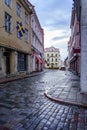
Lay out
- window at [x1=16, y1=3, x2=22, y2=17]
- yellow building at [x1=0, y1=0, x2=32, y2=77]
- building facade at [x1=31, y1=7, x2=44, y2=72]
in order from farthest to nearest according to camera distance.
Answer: building facade at [x1=31, y1=7, x2=44, y2=72], window at [x1=16, y1=3, x2=22, y2=17], yellow building at [x1=0, y1=0, x2=32, y2=77]

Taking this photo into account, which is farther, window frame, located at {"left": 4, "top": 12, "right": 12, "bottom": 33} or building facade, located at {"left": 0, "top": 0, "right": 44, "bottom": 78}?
window frame, located at {"left": 4, "top": 12, "right": 12, "bottom": 33}

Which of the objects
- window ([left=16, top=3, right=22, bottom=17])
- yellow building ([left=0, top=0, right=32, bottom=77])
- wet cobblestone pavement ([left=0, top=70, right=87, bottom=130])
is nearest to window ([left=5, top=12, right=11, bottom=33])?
yellow building ([left=0, top=0, right=32, bottom=77])

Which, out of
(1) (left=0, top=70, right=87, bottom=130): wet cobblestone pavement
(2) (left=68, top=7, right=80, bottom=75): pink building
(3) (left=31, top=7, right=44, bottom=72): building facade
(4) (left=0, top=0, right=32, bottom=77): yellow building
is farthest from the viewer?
(3) (left=31, top=7, right=44, bottom=72): building facade

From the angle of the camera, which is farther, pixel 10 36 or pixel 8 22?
pixel 10 36

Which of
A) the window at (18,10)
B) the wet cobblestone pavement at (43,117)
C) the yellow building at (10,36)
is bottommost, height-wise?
the wet cobblestone pavement at (43,117)

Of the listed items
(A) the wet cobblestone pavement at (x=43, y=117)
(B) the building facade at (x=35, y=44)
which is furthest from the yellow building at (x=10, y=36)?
(A) the wet cobblestone pavement at (x=43, y=117)

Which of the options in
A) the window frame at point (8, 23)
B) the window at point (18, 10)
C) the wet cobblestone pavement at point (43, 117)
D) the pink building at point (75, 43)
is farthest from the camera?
the pink building at point (75, 43)

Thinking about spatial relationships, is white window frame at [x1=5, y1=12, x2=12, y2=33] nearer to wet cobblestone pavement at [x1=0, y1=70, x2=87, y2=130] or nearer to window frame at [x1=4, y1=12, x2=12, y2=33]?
window frame at [x1=4, y1=12, x2=12, y2=33]

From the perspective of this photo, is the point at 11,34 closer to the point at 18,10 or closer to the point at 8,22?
the point at 8,22

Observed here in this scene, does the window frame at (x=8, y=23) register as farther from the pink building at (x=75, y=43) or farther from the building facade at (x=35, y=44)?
the building facade at (x=35, y=44)

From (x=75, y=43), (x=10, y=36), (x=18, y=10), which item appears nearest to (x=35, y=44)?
(x=75, y=43)

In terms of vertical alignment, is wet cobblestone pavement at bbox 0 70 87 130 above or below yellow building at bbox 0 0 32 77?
below

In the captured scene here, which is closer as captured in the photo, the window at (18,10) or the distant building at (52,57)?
the window at (18,10)

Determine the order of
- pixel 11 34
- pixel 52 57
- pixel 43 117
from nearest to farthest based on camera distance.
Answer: pixel 43 117 < pixel 11 34 < pixel 52 57
